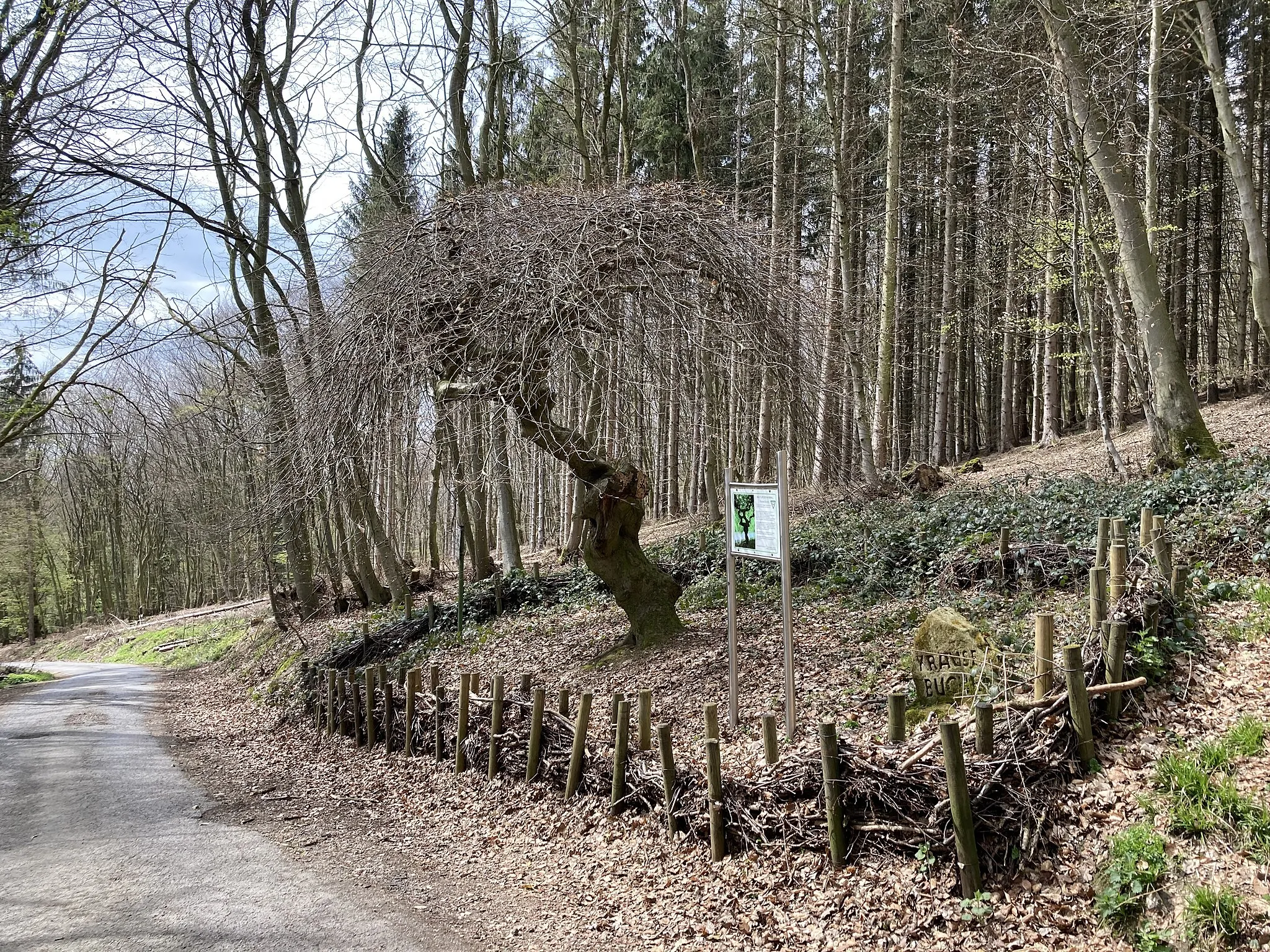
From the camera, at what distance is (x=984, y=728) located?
420 cm

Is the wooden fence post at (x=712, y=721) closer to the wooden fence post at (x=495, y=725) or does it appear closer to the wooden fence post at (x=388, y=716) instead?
the wooden fence post at (x=495, y=725)

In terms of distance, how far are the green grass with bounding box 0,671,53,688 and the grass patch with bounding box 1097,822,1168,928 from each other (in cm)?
1917

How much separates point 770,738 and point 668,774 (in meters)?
0.80

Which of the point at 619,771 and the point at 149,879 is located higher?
the point at 619,771

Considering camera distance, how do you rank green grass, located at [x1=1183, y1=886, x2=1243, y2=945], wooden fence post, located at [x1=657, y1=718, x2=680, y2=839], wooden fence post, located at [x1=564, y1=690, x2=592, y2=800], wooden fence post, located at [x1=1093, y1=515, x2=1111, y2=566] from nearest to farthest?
green grass, located at [x1=1183, y1=886, x2=1243, y2=945] < wooden fence post, located at [x1=657, y1=718, x2=680, y2=839] < wooden fence post, located at [x1=564, y1=690, x2=592, y2=800] < wooden fence post, located at [x1=1093, y1=515, x2=1111, y2=566]

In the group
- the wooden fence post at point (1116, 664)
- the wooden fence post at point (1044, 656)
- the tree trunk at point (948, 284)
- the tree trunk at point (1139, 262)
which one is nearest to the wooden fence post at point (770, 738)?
the wooden fence post at point (1044, 656)

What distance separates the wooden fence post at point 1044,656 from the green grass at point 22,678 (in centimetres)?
1884

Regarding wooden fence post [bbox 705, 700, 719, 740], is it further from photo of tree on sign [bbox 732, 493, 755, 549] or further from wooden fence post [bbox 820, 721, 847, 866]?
photo of tree on sign [bbox 732, 493, 755, 549]

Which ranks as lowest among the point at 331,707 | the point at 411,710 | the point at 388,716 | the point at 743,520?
the point at 331,707

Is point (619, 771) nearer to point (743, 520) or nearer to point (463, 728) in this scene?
point (743, 520)

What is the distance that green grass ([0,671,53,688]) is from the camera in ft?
53.1

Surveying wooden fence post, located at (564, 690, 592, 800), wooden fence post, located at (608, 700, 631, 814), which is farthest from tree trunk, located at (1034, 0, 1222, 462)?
wooden fence post, located at (564, 690, 592, 800)

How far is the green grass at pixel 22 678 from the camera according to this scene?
16.2 meters

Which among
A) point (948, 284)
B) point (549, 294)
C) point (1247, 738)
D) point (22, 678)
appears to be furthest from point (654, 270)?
point (22, 678)
